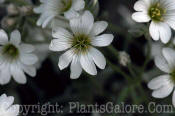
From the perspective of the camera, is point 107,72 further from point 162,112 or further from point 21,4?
point 21,4

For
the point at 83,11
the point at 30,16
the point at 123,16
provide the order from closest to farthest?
1. the point at 83,11
2. the point at 30,16
3. the point at 123,16

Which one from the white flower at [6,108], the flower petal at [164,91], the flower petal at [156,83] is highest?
the flower petal at [156,83]

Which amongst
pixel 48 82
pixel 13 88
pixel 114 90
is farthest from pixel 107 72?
pixel 13 88

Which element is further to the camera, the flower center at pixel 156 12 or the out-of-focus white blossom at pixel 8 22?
the out-of-focus white blossom at pixel 8 22

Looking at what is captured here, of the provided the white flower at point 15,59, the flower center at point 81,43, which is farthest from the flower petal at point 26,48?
the flower center at point 81,43

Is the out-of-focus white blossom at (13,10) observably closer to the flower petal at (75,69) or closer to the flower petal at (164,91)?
the flower petal at (75,69)

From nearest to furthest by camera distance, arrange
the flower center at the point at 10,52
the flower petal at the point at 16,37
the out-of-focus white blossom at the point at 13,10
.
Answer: the flower petal at the point at 16,37 → the flower center at the point at 10,52 → the out-of-focus white blossom at the point at 13,10
